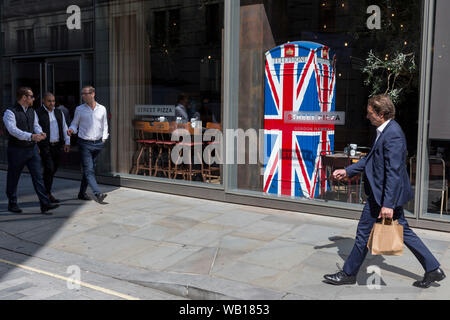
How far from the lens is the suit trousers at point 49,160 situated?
328 inches

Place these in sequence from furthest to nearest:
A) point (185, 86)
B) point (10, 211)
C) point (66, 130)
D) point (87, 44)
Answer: point (87, 44)
point (185, 86)
point (66, 130)
point (10, 211)

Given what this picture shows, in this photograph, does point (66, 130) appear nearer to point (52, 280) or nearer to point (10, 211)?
point (10, 211)

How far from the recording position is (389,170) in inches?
172

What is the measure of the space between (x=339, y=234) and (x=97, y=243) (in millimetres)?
3277

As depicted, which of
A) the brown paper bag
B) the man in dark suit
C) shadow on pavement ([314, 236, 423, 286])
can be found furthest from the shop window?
the brown paper bag

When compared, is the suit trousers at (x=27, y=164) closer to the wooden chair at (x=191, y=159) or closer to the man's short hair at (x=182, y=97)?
the wooden chair at (x=191, y=159)

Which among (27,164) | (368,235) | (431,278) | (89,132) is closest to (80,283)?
(368,235)

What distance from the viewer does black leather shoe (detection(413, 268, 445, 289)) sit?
462 cm

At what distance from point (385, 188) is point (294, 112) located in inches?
157

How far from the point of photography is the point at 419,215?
690 cm

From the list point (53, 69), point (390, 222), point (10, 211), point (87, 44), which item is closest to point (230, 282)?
point (390, 222)

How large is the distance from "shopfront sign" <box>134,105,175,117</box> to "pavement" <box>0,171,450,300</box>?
202 centimetres

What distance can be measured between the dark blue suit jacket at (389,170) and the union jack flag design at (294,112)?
339 cm

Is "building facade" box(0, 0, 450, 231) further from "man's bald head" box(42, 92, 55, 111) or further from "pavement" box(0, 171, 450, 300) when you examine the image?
"man's bald head" box(42, 92, 55, 111)
